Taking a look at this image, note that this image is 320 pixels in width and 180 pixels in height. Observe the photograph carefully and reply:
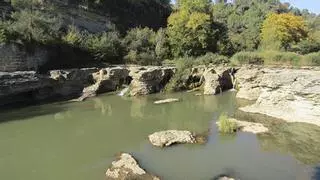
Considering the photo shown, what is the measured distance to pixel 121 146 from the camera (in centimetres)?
1945

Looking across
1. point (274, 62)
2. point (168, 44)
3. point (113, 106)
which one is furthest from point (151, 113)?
point (168, 44)

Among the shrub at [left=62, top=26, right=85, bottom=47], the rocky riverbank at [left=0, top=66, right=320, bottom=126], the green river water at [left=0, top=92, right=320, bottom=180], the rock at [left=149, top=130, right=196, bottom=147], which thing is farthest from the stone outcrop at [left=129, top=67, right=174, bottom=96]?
the rock at [left=149, top=130, right=196, bottom=147]

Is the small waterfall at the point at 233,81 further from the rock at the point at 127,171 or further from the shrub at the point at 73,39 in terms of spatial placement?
the rock at the point at 127,171

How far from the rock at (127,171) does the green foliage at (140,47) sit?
90.3ft

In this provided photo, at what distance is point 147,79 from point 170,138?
54.0 ft

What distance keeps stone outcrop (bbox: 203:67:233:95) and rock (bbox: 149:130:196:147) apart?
15260 millimetres

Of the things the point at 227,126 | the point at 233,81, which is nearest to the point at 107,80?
the point at 233,81

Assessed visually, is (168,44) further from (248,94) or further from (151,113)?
(151,113)

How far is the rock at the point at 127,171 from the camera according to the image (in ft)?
48.6

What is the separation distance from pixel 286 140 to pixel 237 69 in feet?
59.0

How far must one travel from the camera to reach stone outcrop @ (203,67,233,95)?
116 ft

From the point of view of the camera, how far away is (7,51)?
32.9 metres

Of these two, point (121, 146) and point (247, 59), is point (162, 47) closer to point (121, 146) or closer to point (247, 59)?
point (247, 59)

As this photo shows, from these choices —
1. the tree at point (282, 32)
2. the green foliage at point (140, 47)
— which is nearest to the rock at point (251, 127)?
the green foliage at point (140, 47)
